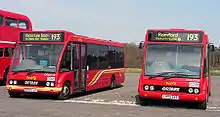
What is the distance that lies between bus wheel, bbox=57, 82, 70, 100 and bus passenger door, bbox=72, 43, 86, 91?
2.83 ft

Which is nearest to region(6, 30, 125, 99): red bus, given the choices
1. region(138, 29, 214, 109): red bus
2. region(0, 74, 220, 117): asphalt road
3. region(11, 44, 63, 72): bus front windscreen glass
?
region(11, 44, 63, 72): bus front windscreen glass

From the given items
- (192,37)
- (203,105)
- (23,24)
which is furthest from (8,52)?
(203,105)

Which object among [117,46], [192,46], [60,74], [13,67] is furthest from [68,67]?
[117,46]

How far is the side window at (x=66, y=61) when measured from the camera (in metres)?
15.5

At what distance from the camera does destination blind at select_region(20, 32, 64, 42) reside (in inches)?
618

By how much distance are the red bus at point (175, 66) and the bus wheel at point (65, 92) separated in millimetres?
3251

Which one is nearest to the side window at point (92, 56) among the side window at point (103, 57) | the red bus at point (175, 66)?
the side window at point (103, 57)

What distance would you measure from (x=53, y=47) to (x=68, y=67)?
1.02 metres

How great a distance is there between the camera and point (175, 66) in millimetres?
13500

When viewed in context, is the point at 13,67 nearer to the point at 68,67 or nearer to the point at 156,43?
the point at 68,67

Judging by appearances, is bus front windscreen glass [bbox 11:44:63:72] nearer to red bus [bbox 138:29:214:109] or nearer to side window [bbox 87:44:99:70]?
side window [bbox 87:44:99:70]

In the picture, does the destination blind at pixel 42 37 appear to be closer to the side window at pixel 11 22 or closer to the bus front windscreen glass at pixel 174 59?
the bus front windscreen glass at pixel 174 59

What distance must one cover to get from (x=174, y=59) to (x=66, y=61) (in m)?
4.51

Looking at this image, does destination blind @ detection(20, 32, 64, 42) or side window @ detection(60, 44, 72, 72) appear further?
destination blind @ detection(20, 32, 64, 42)
